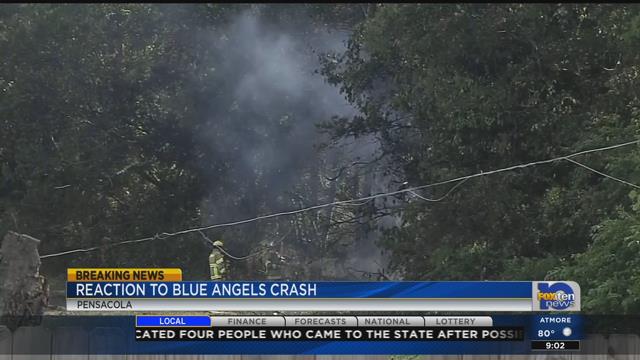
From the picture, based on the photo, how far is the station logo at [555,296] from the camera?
12.9m

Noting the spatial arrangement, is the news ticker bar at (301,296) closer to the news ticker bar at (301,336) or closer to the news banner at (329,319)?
the news banner at (329,319)

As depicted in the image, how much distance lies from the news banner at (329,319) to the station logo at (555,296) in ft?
0.04

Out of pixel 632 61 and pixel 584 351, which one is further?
pixel 632 61

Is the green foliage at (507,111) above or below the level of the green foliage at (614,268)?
above

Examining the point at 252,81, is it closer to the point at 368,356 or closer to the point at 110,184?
the point at 110,184

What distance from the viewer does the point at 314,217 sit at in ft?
Answer: 107

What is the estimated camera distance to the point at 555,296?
519 inches

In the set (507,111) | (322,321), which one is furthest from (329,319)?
(507,111)

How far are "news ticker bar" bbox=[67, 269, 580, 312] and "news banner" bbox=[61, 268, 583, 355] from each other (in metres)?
0.01

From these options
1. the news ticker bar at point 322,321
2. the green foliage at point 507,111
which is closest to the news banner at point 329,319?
the news ticker bar at point 322,321

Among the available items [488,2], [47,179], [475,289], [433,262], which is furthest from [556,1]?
[47,179]

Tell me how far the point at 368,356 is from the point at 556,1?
1448 centimetres

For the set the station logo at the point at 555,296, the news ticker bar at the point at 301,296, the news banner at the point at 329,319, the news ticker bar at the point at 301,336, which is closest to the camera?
the news ticker bar at the point at 301,336

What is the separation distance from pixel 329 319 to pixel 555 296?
2740 mm
